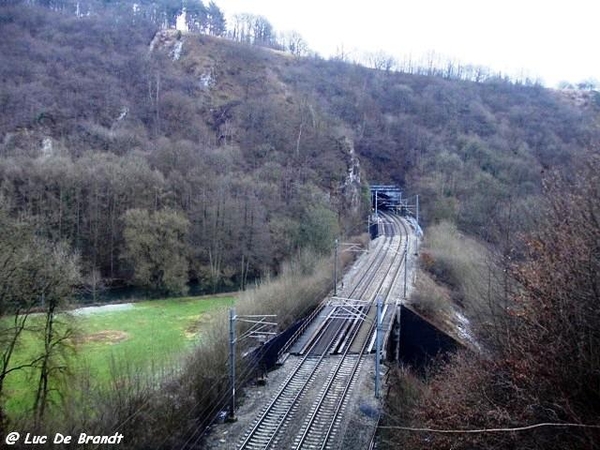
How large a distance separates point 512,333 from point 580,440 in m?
3.49

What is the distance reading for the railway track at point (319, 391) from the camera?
14055 millimetres

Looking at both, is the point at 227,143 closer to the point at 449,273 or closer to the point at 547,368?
the point at 449,273

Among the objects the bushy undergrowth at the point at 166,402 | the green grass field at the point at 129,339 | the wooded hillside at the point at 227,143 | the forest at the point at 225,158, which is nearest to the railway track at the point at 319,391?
the bushy undergrowth at the point at 166,402

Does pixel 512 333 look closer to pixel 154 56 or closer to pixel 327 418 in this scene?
pixel 327 418

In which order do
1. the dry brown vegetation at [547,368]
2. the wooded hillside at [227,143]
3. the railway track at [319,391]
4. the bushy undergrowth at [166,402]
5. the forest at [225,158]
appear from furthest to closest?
1. the wooded hillside at [227,143]
2. the forest at [225,158]
3. the railway track at [319,391]
4. the bushy undergrowth at [166,402]
5. the dry brown vegetation at [547,368]

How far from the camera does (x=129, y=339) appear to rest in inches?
1011

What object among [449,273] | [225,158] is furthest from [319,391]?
[225,158]

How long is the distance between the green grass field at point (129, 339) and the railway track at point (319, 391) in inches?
171

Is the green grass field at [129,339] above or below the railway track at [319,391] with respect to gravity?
below

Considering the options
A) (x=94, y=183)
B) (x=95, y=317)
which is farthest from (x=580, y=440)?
(x=94, y=183)

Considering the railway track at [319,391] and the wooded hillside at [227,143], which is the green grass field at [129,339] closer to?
the wooded hillside at [227,143]

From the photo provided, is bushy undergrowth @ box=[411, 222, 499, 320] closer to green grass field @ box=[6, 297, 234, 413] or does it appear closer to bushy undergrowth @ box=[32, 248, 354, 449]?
bushy undergrowth @ box=[32, 248, 354, 449]

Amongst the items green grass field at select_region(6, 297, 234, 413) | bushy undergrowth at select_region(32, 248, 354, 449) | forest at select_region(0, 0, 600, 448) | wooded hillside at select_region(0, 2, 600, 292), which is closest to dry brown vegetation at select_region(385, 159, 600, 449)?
forest at select_region(0, 0, 600, 448)

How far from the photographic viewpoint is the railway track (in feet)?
46.1
